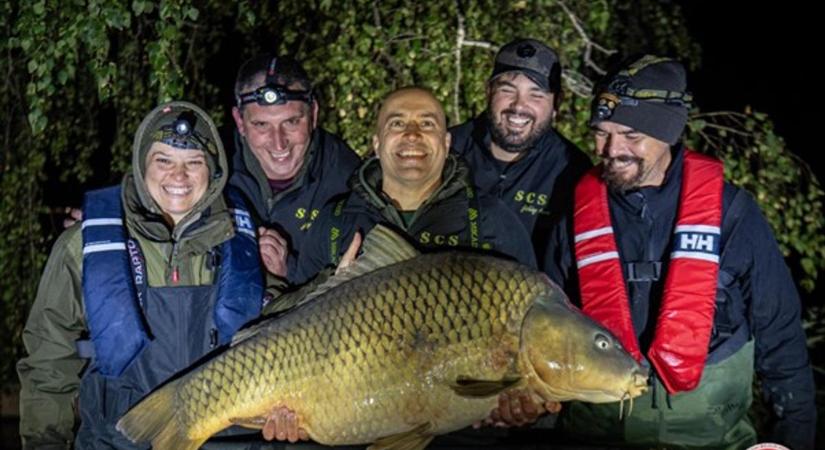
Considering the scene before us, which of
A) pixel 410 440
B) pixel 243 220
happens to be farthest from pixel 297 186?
pixel 410 440

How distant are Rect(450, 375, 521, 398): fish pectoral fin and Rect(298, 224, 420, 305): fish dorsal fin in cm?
44

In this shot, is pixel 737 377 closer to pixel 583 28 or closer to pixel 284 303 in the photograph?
pixel 284 303

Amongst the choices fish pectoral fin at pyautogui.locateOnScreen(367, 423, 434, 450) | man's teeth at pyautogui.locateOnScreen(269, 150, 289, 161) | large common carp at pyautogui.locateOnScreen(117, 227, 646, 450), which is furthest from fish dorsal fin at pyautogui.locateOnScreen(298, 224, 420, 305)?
man's teeth at pyautogui.locateOnScreen(269, 150, 289, 161)

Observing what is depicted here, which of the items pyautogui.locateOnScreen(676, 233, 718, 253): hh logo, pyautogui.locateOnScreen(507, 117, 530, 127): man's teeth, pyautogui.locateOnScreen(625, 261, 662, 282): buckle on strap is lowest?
pyautogui.locateOnScreen(625, 261, 662, 282): buckle on strap

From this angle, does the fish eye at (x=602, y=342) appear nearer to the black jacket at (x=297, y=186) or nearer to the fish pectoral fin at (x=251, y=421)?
the fish pectoral fin at (x=251, y=421)

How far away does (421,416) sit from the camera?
3207mm

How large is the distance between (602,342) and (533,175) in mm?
1568

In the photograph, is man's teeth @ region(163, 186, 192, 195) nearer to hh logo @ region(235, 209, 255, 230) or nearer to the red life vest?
hh logo @ region(235, 209, 255, 230)

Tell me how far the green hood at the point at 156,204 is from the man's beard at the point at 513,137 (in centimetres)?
126

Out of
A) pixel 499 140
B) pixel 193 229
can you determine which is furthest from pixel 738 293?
pixel 193 229

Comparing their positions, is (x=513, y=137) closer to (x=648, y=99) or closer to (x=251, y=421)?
(x=648, y=99)

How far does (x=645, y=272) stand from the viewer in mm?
3787

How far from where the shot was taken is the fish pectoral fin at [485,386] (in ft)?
10.2

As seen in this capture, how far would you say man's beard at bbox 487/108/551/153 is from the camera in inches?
181
